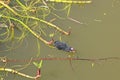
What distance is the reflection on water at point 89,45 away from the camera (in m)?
2.20

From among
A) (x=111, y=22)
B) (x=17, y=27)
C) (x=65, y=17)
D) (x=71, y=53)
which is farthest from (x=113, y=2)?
(x=17, y=27)

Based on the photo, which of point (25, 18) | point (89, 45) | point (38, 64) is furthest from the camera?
point (25, 18)

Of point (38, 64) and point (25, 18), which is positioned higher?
point (25, 18)

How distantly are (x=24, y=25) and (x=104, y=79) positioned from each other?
0.62 m

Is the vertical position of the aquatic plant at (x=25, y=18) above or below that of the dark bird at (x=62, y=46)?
above

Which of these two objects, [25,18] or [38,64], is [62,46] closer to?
[38,64]

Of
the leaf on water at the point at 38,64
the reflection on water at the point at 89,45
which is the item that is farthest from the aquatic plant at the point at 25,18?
the leaf on water at the point at 38,64

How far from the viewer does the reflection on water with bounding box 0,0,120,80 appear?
2.20 metres

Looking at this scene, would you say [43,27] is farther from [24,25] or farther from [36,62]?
[36,62]

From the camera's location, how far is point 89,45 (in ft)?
7.60

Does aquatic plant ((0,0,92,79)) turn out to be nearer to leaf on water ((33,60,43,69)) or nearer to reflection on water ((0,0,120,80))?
reflection on water ((0,0,120,80))

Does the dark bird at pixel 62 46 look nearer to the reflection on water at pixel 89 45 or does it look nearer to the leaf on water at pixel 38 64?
the reflection on water at pixel 89 45

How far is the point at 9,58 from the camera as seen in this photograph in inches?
89.0

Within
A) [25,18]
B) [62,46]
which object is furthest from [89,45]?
[25,18]
